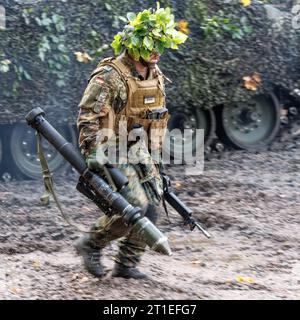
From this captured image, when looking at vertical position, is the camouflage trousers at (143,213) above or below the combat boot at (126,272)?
above

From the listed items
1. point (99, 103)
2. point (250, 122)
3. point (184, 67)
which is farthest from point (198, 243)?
point (250, 122)

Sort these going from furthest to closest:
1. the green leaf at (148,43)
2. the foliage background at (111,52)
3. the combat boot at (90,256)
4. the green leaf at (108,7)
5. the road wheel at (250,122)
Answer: the road wheel at (250,122) → the green leaf at (108,7) → the foliage background at (111,52) → the combat boot at (90,256) → the green leaf at (148,43)

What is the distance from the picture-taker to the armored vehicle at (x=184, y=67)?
370 inches

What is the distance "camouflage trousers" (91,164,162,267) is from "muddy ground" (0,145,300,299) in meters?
0.22

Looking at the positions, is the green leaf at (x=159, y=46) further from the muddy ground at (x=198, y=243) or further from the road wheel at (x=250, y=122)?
the road wheel at (x=250, y=122)

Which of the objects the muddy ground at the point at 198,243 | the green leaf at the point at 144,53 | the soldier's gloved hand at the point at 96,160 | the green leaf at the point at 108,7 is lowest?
the muddy ground at the point at 198,243

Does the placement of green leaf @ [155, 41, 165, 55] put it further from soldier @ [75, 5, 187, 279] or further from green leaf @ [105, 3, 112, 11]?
green leaf @ [105, 3, 112, 11]

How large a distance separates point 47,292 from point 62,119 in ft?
13.7

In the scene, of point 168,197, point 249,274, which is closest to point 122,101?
point 168,197

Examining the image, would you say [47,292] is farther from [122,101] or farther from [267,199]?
[267,199]

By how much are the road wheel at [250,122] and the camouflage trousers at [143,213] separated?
16.4 feet

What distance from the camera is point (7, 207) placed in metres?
8.66

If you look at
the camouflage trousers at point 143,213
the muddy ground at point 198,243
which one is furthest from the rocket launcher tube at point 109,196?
the muddy ground at point 198,243

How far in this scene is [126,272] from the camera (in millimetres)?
5961
